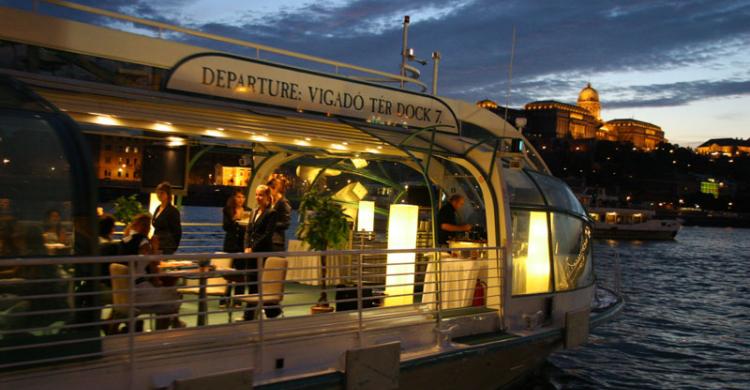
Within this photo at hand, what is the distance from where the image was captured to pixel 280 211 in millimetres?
9094

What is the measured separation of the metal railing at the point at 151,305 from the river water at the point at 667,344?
6.07 m

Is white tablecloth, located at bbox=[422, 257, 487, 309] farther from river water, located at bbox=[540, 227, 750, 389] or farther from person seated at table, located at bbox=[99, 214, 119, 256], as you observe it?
river water, located at bbox=[540, 227, 750, 389]

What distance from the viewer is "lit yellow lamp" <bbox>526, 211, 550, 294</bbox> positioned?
10.3 metres

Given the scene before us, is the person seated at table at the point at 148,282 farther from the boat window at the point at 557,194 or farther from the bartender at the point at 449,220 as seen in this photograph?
the boat window at the point at 557,194

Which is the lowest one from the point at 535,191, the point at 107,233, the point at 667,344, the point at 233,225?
the point at 667,344

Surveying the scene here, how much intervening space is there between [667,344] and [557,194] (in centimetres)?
1015

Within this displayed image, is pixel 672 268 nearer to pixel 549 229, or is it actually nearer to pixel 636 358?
pixel 636 358

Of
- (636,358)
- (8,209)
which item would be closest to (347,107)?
(8,209)

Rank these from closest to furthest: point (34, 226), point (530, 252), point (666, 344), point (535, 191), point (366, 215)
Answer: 1. point (34, 226)
2. point (530, 252)
3. point (535, 191)
4. point (366, 215)
5. point (666, 344)

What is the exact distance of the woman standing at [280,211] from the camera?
910cm

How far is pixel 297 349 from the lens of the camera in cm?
707

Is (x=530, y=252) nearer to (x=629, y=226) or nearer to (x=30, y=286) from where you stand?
(x=30, y=286)

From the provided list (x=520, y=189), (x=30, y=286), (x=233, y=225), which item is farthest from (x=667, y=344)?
(x=30, y=286)

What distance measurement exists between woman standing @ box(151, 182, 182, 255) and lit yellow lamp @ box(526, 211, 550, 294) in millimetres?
4414
